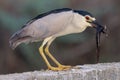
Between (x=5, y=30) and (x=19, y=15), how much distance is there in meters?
0.28

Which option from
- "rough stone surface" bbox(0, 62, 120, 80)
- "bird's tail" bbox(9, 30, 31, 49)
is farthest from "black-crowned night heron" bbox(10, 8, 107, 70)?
"rough stone surface" bbox(0, 62, 120, 80)

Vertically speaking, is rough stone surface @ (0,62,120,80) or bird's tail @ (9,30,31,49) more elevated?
bird's tail @ (9,30,31,49)

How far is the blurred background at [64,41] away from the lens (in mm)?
9062

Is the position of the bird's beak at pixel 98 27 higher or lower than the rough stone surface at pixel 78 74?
higher

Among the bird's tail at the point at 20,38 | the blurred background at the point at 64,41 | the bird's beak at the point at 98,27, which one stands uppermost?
the bird's beak at the point at 98,27

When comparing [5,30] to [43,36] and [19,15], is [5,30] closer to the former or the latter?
[19,15]

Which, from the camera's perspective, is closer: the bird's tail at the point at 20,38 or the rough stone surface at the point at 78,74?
the rough stone surface at the point at 78,74

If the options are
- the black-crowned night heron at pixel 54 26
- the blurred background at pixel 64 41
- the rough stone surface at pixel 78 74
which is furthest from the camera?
the blurred background at pixel 64 41

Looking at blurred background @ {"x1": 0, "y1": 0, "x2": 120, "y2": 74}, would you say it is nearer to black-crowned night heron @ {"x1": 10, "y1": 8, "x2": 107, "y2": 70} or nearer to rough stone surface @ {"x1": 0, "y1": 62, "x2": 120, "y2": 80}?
black-crowned night heron @ {"x1": 10, "y1": 8, "x2": 107, "y2": 70}

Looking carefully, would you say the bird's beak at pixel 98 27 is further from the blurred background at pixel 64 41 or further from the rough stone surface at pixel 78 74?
the blurred background at pixel 64 41

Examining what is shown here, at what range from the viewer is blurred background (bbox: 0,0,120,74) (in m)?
9.06

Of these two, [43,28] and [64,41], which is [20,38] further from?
[64,41]

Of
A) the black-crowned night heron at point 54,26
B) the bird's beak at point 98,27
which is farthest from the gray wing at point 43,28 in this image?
the bird's beak at point 98,27

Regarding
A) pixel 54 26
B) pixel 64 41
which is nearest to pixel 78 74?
pixel 54 26
